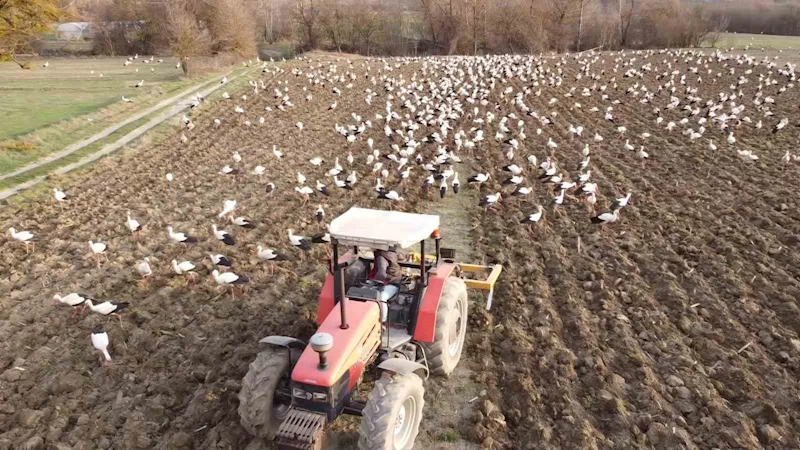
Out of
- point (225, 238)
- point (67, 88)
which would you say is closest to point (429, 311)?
point (225, 238)

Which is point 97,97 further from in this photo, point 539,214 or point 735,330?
point 735,330

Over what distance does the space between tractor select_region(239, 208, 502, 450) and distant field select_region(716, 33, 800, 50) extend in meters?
58.2

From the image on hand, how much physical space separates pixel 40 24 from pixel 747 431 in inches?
858

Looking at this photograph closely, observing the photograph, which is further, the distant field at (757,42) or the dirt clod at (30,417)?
the distant field at (757,42)

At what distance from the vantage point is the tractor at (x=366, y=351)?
544cm

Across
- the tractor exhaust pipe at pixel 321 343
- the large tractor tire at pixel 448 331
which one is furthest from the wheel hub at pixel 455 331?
the tractor exhaust pipe at pixel 321 343

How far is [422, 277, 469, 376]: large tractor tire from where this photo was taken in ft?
23.2

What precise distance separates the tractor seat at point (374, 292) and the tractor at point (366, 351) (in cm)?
1

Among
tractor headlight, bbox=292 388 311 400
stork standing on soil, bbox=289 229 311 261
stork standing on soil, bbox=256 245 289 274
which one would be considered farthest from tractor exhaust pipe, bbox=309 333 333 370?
stork standing on soil, bbox=289 229 311 261

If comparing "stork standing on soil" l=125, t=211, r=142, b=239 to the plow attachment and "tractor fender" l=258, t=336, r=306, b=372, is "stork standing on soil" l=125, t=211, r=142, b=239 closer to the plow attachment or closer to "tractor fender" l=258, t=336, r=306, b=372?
the plow attachment

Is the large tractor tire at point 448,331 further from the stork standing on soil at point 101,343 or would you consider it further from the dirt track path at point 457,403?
the stork standing on soil at point 101,343

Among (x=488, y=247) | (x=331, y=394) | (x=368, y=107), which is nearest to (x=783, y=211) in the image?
(x=488, y=247)

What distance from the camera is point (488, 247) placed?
1185 cm

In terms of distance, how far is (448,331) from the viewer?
7168 millimetres
